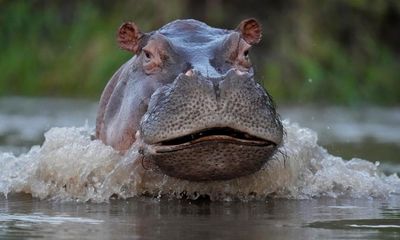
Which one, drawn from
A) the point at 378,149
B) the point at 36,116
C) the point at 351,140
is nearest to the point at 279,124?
the point at 378,149

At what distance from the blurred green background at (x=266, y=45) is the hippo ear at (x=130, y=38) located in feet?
37.7

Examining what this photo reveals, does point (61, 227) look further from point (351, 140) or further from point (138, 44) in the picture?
point (351, 140)

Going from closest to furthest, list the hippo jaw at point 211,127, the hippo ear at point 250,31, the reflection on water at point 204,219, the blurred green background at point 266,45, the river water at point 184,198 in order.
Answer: the reflection on water at point 204,219 → the river water at point 184,198 → the hippo jaw at point 211,127 → the hippo ear at point 250,31 → the blurred green background at point 266,45

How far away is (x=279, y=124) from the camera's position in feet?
20.1

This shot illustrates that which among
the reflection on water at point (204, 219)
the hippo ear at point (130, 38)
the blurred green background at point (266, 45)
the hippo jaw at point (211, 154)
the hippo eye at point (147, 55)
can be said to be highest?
the blurred green background at point (266, 45)

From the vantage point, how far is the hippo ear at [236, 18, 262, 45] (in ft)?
23.5

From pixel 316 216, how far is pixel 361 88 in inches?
543

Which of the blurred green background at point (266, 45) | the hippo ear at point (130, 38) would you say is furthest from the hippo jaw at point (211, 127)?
the blurred green background at point (266, 45)

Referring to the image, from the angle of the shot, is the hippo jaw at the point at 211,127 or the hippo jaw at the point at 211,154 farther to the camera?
the hippo jaw at the point at 211,154

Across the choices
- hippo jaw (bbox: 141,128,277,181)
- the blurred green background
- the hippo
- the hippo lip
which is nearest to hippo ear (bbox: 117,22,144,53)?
the hippo

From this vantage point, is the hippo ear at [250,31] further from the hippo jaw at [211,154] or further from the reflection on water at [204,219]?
the hippo jaw at [211,154]

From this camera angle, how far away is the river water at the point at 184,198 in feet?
17.8

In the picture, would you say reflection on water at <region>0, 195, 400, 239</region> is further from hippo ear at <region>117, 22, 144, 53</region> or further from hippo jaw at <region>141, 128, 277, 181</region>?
hippo ear at <region>117, 22, 144, 53</region>

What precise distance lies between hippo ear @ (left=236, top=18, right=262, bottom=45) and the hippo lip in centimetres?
122
